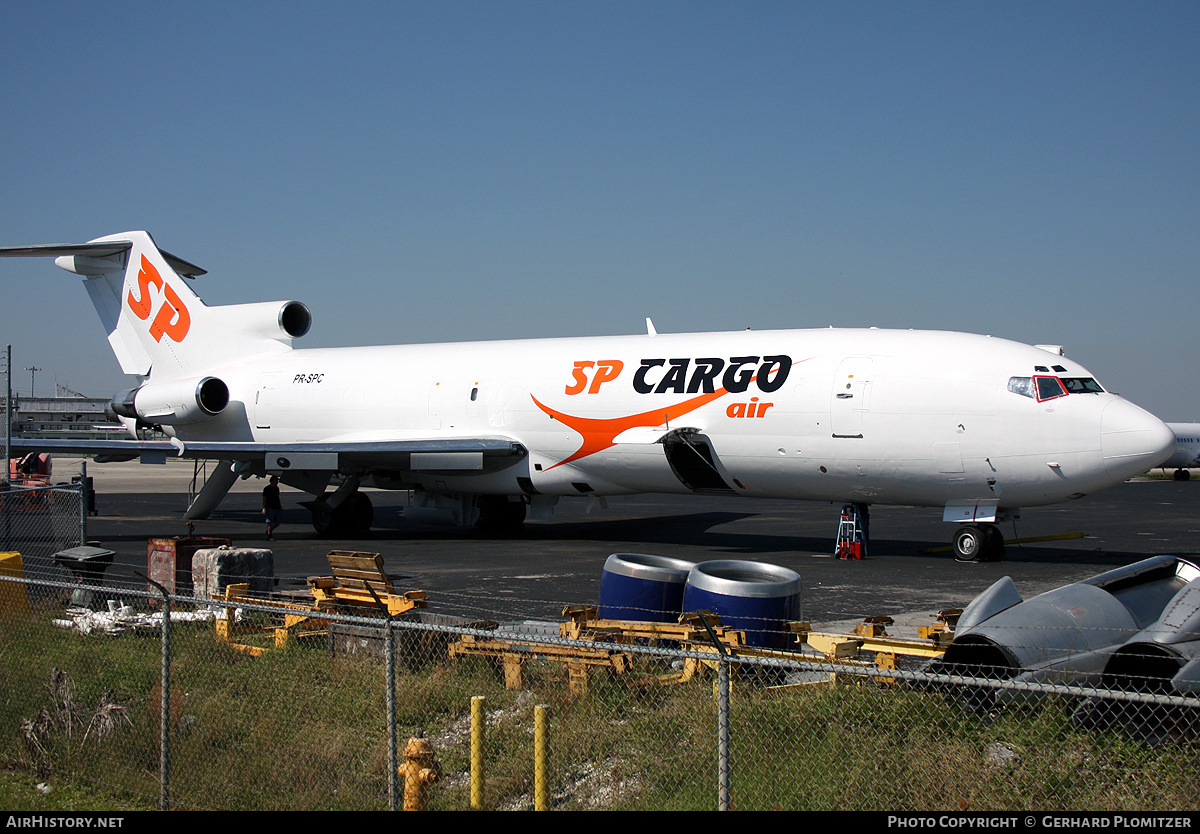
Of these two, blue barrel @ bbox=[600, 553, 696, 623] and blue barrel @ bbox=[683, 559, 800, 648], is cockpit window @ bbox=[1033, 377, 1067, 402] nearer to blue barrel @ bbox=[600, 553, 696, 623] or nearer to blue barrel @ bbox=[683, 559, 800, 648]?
blue barrel @ bbox=[683, 559, 800, 648]

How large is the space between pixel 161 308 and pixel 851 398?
19152 mm

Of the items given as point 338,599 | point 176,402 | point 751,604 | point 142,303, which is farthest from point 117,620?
point 142,303

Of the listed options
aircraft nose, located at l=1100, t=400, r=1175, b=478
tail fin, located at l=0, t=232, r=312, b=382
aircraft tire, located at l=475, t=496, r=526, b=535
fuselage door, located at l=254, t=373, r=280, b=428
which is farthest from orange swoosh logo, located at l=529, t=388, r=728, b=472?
tail fin, located at l=0, t=232, r=312, b=382

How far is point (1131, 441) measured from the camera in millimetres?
15578

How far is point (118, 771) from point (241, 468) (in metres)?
16.9

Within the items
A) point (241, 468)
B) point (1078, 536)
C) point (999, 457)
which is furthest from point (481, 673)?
point (1078, 536)

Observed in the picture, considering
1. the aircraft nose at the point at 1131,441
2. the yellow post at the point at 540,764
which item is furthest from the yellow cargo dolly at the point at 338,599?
the aircraft nose at the point at 1131,441

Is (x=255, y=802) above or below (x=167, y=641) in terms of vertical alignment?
below

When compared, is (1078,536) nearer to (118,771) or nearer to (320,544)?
(320,544)

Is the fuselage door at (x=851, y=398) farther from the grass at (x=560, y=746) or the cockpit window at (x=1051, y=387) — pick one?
the grass at (x=560, y=746)

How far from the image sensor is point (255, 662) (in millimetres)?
9258

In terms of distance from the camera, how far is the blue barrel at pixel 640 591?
33.1 ft

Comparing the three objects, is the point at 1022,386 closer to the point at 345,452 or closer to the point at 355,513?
the point at 345,452

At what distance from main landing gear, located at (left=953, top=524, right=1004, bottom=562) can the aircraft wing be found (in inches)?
351
